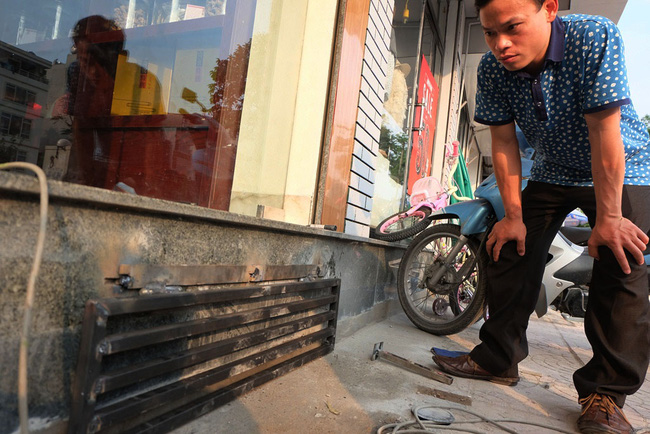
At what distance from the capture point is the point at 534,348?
3.52m

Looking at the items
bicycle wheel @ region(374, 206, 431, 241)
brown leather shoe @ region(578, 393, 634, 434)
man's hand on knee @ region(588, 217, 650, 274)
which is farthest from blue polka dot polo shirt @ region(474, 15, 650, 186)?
bicycle wheel @ region(374, 206, 431, 241)

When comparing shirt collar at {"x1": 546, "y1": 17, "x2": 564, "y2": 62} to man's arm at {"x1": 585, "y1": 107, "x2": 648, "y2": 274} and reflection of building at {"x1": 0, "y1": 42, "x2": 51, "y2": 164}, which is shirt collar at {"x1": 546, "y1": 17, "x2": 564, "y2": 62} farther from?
reflection of building at {"x1": 0, "y1": 42, "x2": 51, "y2": 164}

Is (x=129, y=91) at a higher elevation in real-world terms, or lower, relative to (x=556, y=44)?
lower

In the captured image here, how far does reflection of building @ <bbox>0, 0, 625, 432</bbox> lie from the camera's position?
1171mm

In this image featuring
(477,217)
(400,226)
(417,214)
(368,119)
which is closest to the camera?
(477,217)

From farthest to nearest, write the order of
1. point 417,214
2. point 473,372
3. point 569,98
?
point 417,214
point 473,372
point 569,98

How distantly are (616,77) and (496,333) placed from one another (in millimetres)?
1243

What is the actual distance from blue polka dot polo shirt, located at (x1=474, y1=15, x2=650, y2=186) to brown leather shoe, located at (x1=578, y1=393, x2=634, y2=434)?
2.97 ft

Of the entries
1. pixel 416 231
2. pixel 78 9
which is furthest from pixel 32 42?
pixel 416 231

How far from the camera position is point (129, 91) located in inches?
87.7

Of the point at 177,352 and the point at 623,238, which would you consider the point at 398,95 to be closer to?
the point at 623,238

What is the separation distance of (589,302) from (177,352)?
174 centimetres

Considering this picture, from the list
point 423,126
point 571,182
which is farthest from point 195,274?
point 423,126

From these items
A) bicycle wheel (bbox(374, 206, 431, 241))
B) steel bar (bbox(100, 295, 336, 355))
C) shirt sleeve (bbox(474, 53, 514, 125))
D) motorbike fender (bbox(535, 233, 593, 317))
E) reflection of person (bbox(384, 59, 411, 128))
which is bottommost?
steel bar (bbox(100, 295, 336, 355))
